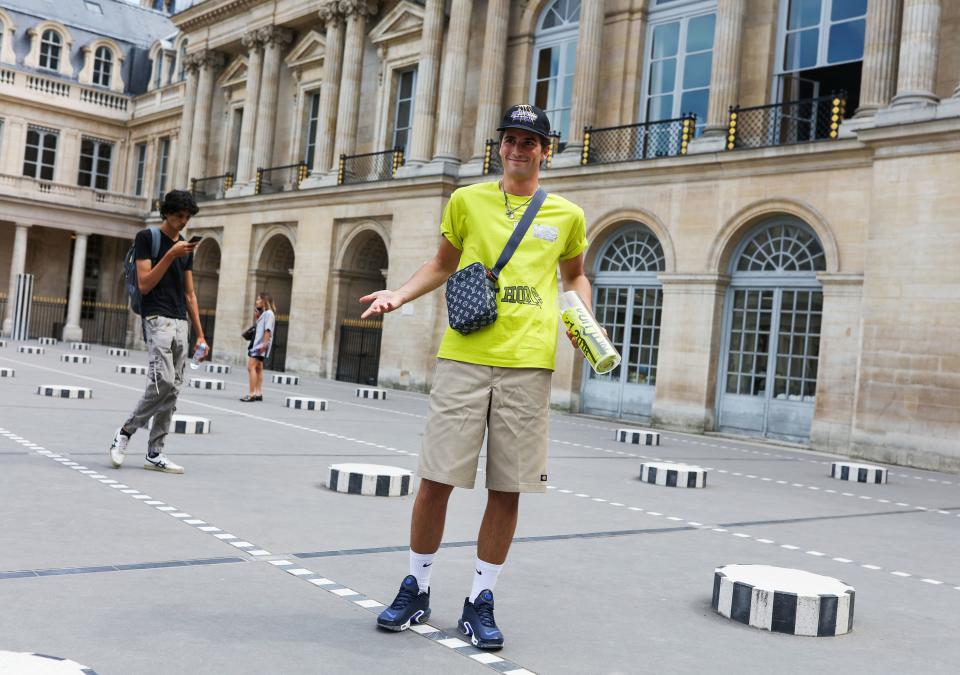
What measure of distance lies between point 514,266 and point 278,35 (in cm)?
3576

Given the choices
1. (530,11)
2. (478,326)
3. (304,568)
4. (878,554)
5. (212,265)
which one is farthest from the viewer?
(212,265)

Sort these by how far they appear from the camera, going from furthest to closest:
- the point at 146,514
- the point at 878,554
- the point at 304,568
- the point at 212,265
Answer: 1. the point at 212,265
2. the point at 878,554
3. the point at 146,514
4. the point at 304,568

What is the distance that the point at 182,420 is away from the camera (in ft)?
41.1

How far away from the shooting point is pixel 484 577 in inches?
183

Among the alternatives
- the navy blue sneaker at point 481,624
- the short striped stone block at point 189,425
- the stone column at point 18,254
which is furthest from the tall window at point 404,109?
the navy blue sneaker at point 481,624

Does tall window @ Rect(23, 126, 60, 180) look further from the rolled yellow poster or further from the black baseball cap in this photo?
the rolled yellow poster

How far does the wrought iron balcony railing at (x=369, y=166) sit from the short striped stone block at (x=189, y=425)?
19.6m

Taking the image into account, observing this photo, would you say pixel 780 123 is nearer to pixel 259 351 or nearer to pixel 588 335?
pixel 259 351

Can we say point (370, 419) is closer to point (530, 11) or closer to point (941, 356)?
point (941, 356)

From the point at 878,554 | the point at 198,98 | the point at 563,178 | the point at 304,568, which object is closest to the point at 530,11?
the point at 563,178

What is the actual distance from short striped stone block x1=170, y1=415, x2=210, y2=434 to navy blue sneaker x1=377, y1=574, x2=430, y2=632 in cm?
841

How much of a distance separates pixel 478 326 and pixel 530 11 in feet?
83.3

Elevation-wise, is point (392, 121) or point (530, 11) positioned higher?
point (530, 11)

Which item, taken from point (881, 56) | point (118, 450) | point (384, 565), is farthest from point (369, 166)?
point (384, 565)
